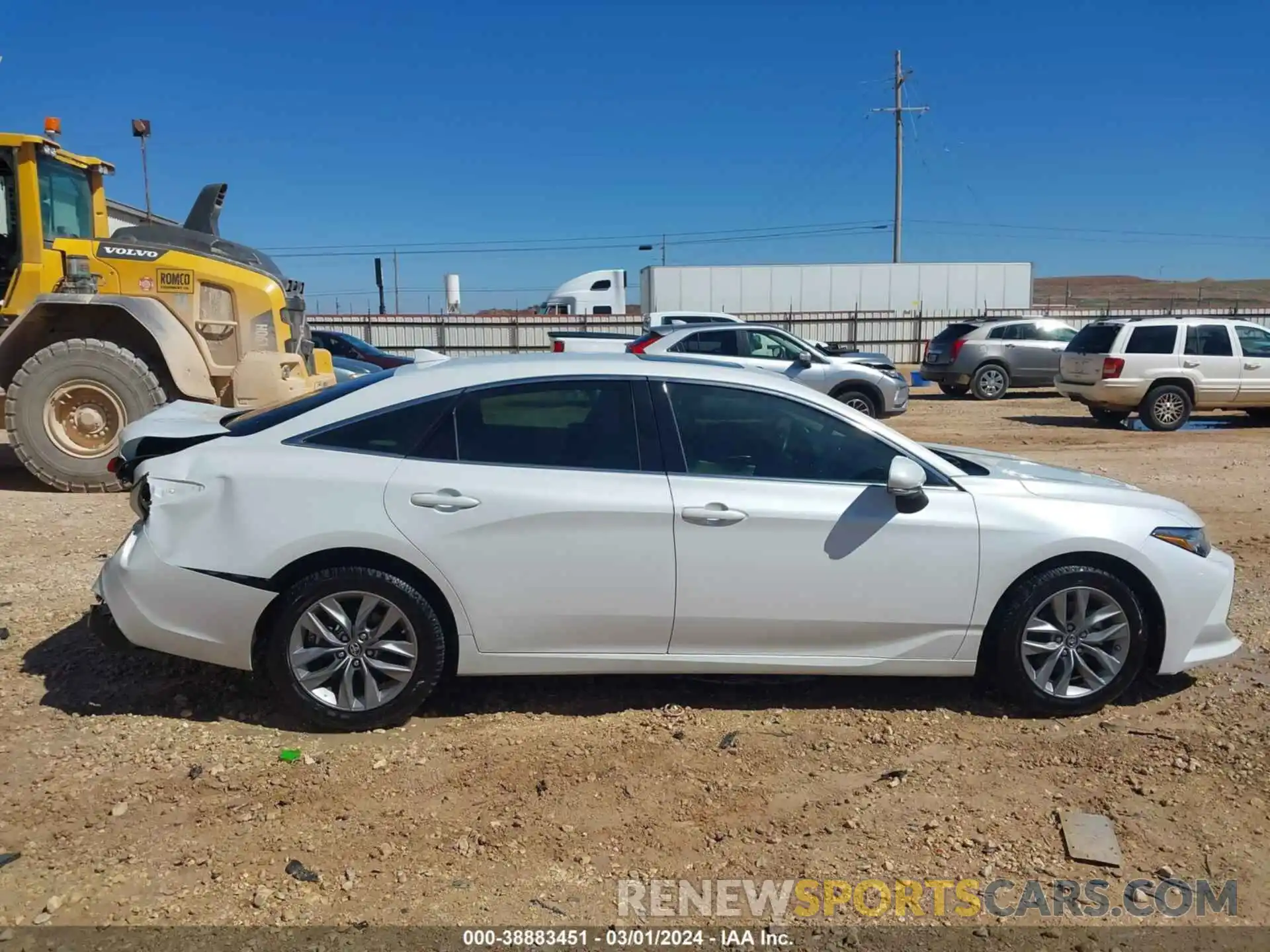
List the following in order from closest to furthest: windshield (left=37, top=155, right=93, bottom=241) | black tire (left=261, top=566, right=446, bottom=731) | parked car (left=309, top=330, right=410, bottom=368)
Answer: black tire (left=261, top=566, right=446, bottom=731), windshield (left=37, top=155, right=93, bottom=241), parked car (left=309, top=330, right=410, bottom=368)

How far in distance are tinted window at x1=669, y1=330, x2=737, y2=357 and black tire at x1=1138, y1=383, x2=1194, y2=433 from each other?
641cm

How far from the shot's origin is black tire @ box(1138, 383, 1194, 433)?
1496cm

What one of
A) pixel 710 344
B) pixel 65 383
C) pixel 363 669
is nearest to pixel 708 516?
pixel 363 669

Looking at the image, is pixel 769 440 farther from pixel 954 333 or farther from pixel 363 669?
pixel 954 333

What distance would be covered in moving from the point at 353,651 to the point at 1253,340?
1582 centimetres

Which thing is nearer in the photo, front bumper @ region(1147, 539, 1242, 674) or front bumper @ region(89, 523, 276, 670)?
front bumper @ region(89, 523, 276, 670)

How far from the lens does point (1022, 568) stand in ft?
13.8

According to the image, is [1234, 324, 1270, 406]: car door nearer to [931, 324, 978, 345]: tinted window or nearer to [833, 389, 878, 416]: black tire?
[833, 389, 878, 416]: black tire

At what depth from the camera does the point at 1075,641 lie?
4273mm

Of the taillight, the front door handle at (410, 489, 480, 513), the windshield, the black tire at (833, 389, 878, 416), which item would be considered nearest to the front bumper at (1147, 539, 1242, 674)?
the front door handle at (410, 489, 480, 513)

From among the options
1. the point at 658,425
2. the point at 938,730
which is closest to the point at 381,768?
the point at 658,425

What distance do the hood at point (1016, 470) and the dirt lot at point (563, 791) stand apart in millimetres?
1040

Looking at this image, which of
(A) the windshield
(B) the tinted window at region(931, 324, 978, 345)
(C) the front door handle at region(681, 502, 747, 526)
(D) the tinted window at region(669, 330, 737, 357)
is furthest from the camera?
(B) the tinted window at region(931, 324, 978, 345)

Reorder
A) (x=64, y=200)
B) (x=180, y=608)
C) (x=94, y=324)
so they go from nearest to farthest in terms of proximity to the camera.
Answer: (x=180, y=608) < (x=94, y=324) < (x=64, y=200)
